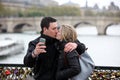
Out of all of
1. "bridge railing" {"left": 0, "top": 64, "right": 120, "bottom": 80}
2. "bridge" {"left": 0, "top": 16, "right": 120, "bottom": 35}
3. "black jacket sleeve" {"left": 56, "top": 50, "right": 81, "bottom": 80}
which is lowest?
"bridge railing" {"left": 0, "top": 64, "right": 120, "bottom": 80}

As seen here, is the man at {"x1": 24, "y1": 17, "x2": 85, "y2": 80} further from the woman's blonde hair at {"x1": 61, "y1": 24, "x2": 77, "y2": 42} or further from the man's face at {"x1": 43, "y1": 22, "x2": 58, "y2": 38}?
the woman's blonde hair at {"x1": 61, "y1": 24, "x2": 77, "y2": 42}

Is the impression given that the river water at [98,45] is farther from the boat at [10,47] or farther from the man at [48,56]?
the man at [48,56]

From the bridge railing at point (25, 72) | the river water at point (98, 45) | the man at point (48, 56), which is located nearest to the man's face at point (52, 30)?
the man at point (48, 56)

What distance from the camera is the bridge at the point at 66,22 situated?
430 cm

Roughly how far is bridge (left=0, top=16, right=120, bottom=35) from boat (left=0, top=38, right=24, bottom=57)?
171mm

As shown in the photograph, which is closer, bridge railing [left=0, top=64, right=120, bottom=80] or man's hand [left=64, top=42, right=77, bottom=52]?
man's hand [left=64, top=42, right=77, bottom=52]

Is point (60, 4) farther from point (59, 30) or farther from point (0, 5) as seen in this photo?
point (59, 30)

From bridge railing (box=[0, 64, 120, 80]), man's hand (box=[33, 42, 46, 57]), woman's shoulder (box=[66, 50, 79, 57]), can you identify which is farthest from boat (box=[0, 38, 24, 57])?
woman's shoulder (box=[66, 50, 79, 57])

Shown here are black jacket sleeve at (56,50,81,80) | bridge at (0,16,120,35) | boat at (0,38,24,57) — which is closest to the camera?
black jacket sleeve at (56,50,81,80)

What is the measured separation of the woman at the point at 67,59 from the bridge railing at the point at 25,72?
1251mm

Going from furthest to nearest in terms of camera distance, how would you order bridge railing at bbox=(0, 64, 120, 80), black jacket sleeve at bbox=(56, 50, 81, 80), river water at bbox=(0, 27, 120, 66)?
river water at bbox=(0, 27, 120, 66), bridge railing at bbox=(0, 64, 120, 80), black jacket sleeve at bbox=(56, 50, 81, 80)

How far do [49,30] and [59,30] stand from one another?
120 mm

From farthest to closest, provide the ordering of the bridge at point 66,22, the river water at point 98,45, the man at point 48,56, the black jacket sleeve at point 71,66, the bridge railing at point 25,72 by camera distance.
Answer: the bridge at point 66,22, the river water at point 98,45, the bridge railing at point 25,72, the man at point 48,56, the black jacket sleeve at point 71,66

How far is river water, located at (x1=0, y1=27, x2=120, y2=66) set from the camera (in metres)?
3.98
